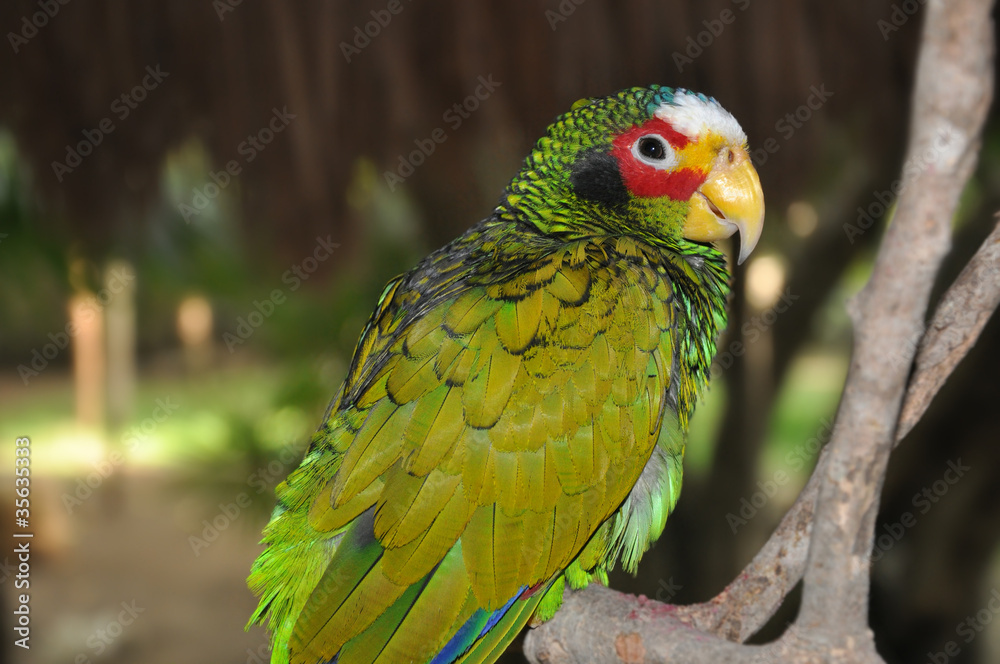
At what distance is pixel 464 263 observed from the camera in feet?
4.66

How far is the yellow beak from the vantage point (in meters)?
1.38

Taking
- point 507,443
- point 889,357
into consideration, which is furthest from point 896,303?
point 507,443

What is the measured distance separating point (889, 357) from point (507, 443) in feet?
2.02

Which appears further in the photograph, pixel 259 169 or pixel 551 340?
pixel 259 169

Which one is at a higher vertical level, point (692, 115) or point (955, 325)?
point (692, 115)

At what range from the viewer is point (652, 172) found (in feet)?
4.48

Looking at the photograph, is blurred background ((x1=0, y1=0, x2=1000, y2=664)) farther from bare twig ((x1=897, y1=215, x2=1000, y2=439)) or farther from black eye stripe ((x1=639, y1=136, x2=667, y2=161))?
bare twig ((x1=897, y1=215, x2=1000, y2=439))

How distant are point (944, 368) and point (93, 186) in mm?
2312

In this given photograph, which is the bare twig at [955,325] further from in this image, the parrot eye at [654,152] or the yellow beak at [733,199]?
the parrot eye at [654,152]

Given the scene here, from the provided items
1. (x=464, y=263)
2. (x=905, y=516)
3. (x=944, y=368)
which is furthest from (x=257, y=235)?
(x=905, y=516)

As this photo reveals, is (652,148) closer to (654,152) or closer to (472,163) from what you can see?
(654,152)

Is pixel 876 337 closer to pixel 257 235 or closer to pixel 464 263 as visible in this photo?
pixel 464 263

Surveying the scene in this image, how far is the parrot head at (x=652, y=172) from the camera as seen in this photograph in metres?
1.35

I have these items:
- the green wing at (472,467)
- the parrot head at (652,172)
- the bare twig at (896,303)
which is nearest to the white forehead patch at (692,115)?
the parrot head at (652,172)
